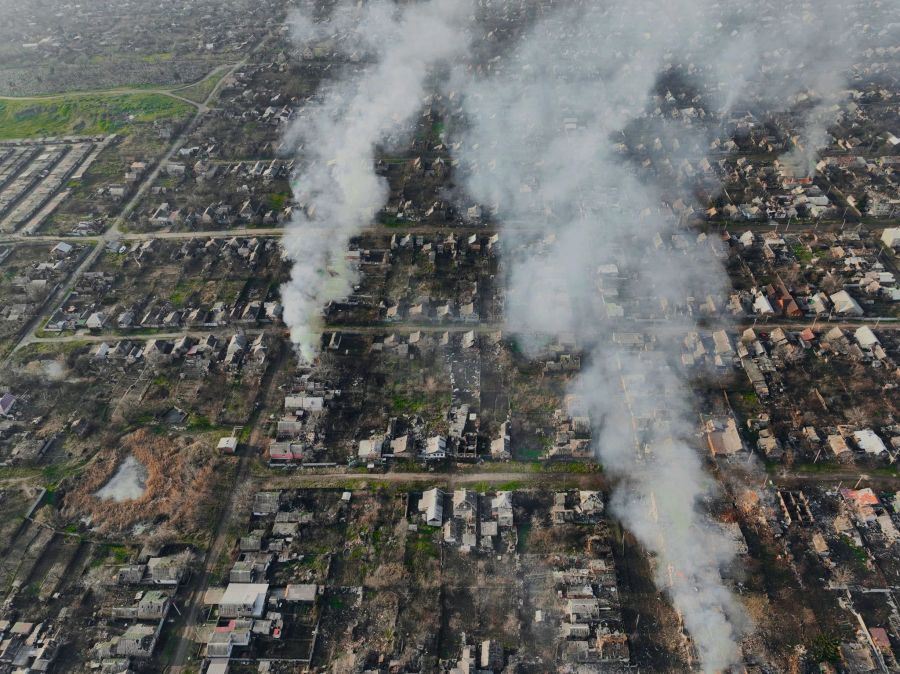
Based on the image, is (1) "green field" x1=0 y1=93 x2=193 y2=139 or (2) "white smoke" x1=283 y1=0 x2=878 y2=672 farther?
(1) "green field" x1=0 y1=93 x2=193 y2=139

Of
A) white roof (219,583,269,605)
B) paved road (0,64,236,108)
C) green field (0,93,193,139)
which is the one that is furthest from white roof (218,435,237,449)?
paved road (0,64,236,108)

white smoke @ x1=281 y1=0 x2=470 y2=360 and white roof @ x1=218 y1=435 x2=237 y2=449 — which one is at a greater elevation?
white smoke @ x1=281 y1=0 x2=470 y2=360

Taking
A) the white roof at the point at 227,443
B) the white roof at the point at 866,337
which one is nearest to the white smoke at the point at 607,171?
the white roof at the point at 227,443

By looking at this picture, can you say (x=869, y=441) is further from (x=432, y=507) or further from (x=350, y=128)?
(x=350, y=128)

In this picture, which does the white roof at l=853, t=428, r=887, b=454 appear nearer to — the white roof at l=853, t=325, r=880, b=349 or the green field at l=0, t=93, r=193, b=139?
the white roof at l=853, t=325, r=880, b=349

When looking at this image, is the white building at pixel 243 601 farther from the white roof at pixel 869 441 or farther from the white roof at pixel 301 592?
the white roof at pixel 869 441

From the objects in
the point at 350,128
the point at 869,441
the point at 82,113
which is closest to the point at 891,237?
the point at 869,441
